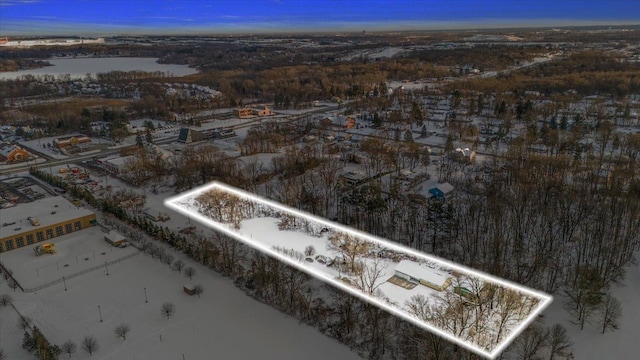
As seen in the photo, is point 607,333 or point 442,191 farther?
point 442,191

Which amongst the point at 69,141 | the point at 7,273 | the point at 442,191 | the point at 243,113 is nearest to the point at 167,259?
the point at 7,273

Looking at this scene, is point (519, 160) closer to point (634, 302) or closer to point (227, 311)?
point (634, 302)

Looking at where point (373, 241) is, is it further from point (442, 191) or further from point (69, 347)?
Result: point (69, 347)

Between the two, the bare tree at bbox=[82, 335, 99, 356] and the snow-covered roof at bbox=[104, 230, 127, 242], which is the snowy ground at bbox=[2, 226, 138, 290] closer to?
the snow-covered roof at bbox=[104, 230, 127, 242]

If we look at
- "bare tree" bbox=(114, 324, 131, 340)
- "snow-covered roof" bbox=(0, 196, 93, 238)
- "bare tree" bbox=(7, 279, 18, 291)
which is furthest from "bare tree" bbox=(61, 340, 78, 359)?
"snow-covered roof" bbox=(0, 196, 93, 238)

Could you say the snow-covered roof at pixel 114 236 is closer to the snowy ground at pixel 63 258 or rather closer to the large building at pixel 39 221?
the snowy ground at pixel 63 258

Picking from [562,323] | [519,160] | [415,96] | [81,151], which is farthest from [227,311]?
[415,96]
